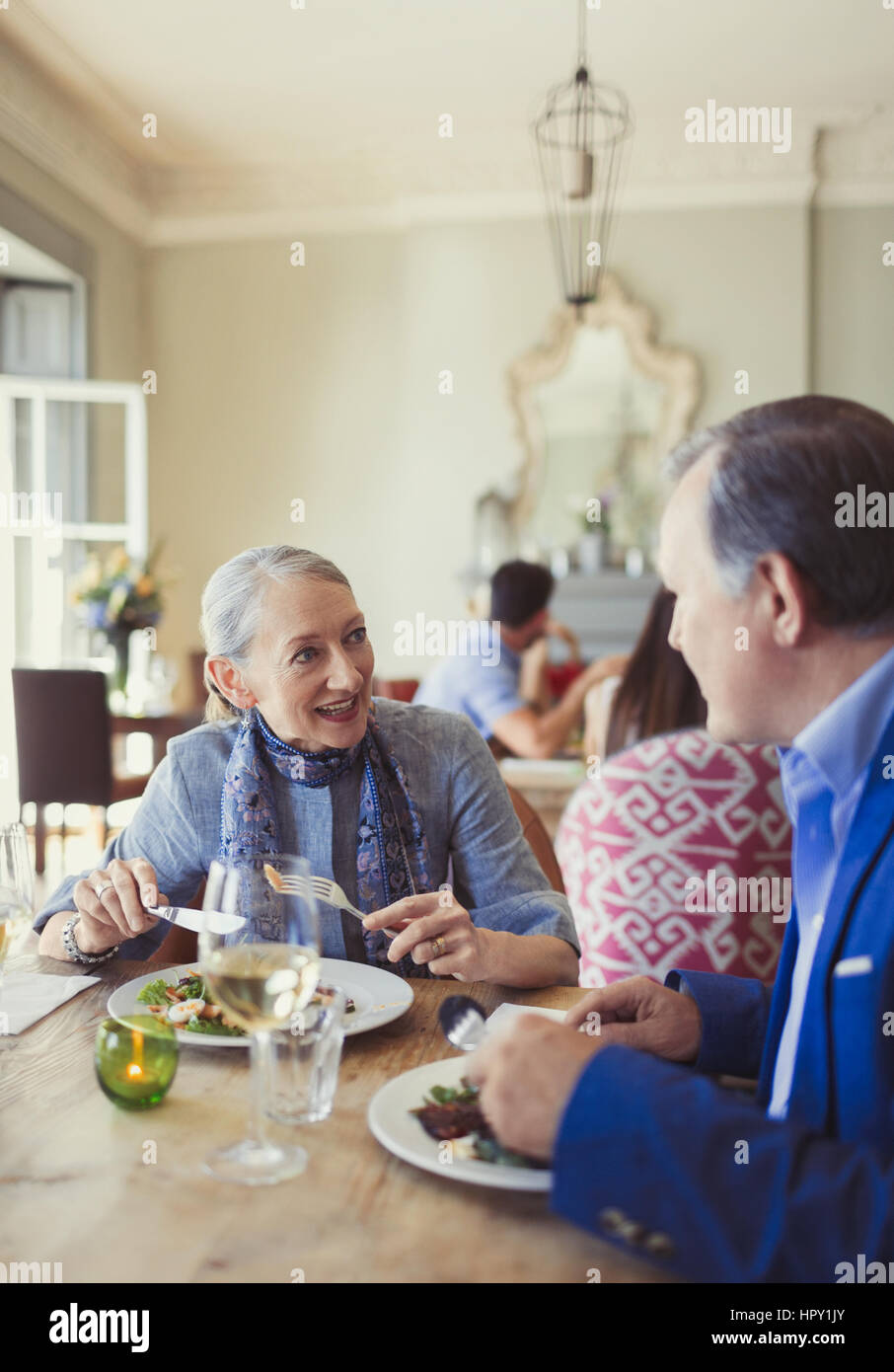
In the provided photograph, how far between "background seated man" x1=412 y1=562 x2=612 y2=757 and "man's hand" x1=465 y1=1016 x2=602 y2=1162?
2.66m

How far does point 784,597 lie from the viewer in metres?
0.87

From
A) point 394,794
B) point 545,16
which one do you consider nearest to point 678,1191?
point 394,794

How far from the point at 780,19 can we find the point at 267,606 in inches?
171

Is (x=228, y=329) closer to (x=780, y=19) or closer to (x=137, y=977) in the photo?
(x=780, y=19)

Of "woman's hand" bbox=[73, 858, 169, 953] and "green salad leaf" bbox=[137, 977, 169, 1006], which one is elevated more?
"woman's hand" bbox=[73, 858, 169, 953]

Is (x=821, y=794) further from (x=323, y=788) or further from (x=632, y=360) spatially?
(x=632, y=360)

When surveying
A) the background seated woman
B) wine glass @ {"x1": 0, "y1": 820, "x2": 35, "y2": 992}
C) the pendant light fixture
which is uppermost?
the pendant light fixture

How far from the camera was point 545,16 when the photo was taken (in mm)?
4578

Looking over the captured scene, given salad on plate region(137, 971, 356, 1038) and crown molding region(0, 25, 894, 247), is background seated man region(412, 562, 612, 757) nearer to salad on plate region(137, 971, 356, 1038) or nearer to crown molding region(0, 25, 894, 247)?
Result: salad on plate region(137, 971, 356, 1038)

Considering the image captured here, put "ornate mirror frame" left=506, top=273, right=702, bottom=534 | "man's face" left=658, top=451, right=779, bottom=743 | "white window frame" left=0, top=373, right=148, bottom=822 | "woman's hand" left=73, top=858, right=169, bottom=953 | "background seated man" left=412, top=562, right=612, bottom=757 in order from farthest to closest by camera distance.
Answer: "ornate mirror frame" left=506, top=273, right=702, bottom=534 < "white window frame" left=0, top=373, right=148, bottom=822 < "background seated man" left=412, top=562, right=612, bottom=757 < "woman's hand" left=73, top=858, right=169, bottom=953 < "man's face" left=658, top=451, right=779, bottom=743

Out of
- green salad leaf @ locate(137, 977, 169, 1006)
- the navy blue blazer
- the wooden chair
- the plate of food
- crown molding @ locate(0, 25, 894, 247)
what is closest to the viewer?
the navy blue blazer

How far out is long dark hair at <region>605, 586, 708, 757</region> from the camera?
2.29 metres

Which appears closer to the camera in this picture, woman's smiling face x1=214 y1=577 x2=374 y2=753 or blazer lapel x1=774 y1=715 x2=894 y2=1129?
blazer lapel x1=774 y1=715 x2=894 y2=1129

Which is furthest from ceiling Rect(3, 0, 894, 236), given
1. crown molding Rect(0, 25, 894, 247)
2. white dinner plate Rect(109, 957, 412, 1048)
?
white dinner plate Rect(109, 957, 412, 1048)
